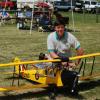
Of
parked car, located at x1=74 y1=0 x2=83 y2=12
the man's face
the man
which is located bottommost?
parked car, located at x1=74 y1=0 x2=83 y2=12

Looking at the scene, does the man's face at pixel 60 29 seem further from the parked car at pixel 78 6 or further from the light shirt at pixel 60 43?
the parked car at pixel 78 6

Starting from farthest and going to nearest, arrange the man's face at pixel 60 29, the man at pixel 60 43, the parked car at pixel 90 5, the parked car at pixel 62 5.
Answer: the parked car at pixel 62 5
the parked car at pixel 90 5
the man at pixel 60 43
the man's face at pixel 60 29

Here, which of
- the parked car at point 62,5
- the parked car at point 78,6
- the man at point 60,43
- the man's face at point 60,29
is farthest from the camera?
the parked car at point 62,5

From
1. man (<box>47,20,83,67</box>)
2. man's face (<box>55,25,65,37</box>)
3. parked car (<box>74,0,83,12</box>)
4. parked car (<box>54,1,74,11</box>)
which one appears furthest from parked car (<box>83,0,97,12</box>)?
man's face (<box>55,25,65,37</box>)

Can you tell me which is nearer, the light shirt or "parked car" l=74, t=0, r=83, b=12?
the light shirt

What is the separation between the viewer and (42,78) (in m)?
7.59

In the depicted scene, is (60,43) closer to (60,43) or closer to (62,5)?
(60,43)

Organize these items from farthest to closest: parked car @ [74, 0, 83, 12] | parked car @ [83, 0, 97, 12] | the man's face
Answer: parked car @ [74, 0, 83, 12]
parked car @ [83, 0, 97, 12]
the man's face

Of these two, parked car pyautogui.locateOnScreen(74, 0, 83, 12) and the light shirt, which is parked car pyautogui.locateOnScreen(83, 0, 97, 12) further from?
the light shirt

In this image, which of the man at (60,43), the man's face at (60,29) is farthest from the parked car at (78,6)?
Result: the man's face at (60,29)

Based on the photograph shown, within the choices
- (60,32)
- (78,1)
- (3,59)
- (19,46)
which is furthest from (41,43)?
(78,1)

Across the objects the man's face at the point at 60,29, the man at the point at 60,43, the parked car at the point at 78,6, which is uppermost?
the man's face at the point at 60,29

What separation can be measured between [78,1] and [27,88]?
155 feet

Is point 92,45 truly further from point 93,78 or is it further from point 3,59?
point 93,78
